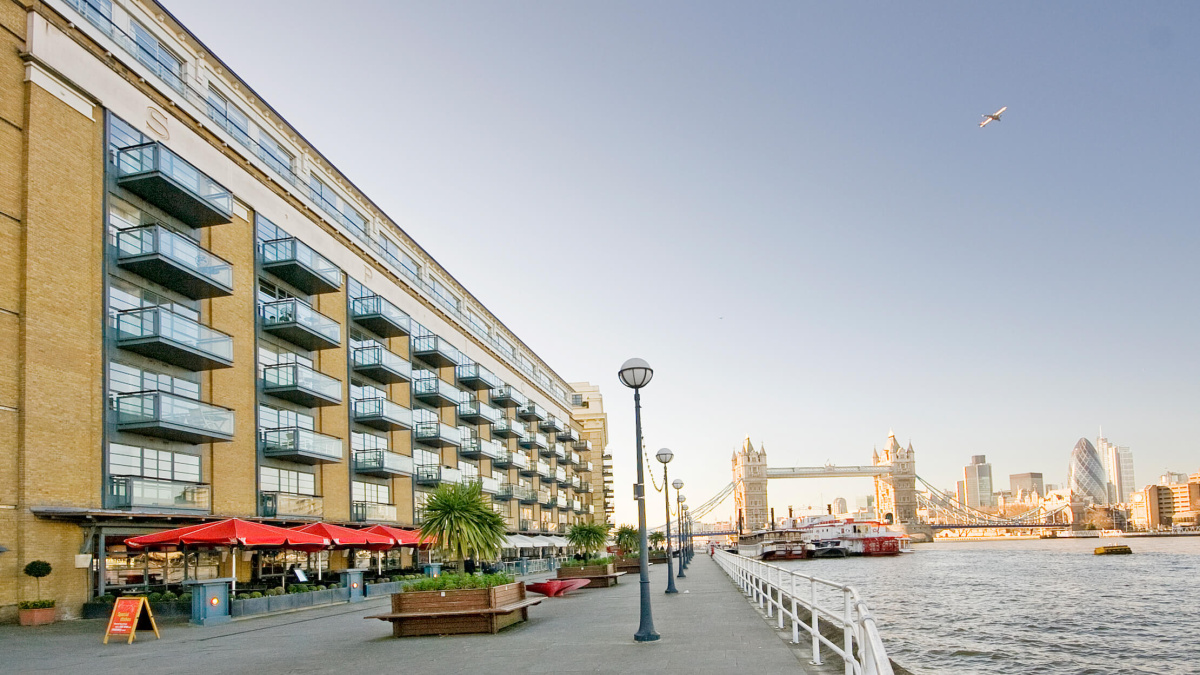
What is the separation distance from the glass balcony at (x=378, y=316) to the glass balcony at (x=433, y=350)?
13.3 feet

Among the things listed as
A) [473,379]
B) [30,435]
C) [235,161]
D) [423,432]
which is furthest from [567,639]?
[473,379]

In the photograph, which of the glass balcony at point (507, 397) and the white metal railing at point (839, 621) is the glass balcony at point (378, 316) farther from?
the white metal railing at point (839, 621)

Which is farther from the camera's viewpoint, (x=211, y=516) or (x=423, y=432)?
(x=423, y=432)

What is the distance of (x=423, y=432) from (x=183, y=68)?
2428cm

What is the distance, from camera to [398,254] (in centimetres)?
5359

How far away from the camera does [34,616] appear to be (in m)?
22.4

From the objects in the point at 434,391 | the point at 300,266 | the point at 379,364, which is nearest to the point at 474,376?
the point at 434,391

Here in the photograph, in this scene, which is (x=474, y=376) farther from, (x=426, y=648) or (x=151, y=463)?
(x=426, y=648)

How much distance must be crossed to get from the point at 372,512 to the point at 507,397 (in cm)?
2642

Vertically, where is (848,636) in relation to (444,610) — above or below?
above

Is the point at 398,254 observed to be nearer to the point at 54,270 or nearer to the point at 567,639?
the point at 54,270

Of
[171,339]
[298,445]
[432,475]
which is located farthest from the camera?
[432,475]

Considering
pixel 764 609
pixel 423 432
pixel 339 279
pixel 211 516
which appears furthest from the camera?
pixel 423 432

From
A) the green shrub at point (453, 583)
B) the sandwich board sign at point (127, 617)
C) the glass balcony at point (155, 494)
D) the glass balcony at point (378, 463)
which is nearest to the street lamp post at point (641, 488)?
the green shrub at point (453, 583)
